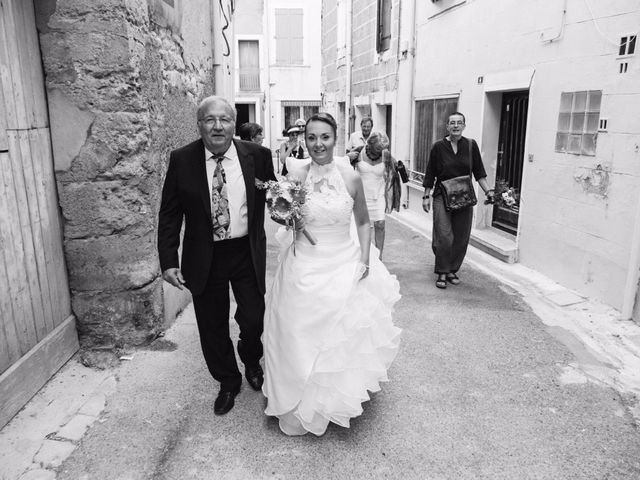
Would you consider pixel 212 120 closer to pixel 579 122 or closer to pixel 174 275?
pixel 174 275

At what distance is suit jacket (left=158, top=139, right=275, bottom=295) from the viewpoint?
10.2ft

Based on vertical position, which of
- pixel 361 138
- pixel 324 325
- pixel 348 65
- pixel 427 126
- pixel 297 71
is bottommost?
pixel 324 325

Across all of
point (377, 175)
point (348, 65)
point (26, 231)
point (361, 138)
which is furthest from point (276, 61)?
point (26, 231)

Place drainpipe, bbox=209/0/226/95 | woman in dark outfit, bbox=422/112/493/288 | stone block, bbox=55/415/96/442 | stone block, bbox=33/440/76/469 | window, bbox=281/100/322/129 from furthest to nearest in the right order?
window, bbox=281/100/322/129 → drainpipe, bbox=209/0/226/95 → woman in dark outfit, bbox=422/112/493/288 → stone block, bbox=55/415/96/442 → stone block, bbox=33/440/76/469

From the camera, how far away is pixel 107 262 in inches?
161

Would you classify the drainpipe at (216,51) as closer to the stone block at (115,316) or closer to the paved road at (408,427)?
the stone block at (115,316)

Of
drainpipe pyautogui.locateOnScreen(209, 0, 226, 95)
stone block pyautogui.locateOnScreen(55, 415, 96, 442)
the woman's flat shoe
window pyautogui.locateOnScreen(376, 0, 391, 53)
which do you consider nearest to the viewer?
stone block pyautogui.locateOnScreen(55, 415, 96, 442)

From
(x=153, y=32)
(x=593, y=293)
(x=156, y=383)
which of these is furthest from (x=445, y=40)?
(x=156, y=383)

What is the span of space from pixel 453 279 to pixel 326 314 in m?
3.50

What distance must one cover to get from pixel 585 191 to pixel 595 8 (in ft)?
6.01

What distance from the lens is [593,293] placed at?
5.50 metres

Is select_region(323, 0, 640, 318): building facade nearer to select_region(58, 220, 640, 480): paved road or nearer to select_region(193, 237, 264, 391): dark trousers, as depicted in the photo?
select_region(58, 220, 640, 480): paved road

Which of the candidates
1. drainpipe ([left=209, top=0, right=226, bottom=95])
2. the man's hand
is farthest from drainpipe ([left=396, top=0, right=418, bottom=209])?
the man's hand

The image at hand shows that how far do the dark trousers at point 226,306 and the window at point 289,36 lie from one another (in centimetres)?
2673
